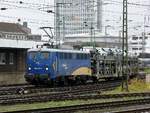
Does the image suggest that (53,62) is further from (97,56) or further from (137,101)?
(137,101)

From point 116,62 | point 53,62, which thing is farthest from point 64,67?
point 116,62

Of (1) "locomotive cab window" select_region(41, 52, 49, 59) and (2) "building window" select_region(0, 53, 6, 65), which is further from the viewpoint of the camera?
(2) "building window" select_region(0, 53, 6, 65)

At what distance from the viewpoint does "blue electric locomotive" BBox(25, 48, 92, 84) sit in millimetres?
36500

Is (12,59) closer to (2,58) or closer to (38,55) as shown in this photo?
(2,58)

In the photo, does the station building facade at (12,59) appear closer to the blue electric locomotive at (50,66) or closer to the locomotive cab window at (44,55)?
the blue electric locomotive at (50,66)

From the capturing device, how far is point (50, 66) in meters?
36.6

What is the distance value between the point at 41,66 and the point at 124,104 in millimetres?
15690

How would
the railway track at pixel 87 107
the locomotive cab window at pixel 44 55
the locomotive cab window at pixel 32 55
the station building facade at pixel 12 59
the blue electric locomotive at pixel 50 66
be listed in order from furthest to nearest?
the station building facade at pixel 12 59 → the locomotive cab window at pixel 32 55 → the locomotive cab window at pixel 44 55 → the blue electric locomotive at pixel 50 66 → the railway track at pixel 87 107

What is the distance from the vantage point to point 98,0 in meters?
51.0

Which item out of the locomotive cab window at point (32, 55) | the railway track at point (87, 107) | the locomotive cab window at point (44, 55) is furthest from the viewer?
the locomotive cab window at point (32, 55)

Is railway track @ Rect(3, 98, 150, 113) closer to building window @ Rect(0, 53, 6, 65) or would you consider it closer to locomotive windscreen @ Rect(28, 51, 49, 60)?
locomotive windscreen @ Rect(28, 51, 49, 60)

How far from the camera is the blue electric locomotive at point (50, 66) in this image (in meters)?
36.5

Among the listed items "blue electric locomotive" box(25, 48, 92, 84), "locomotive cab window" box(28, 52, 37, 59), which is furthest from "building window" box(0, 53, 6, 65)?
"locomotive cab window" box(28, 52, 37, 59)

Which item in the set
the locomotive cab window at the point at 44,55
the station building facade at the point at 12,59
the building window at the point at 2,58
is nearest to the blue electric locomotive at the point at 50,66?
the locomotive cab window at the point at 44,55
